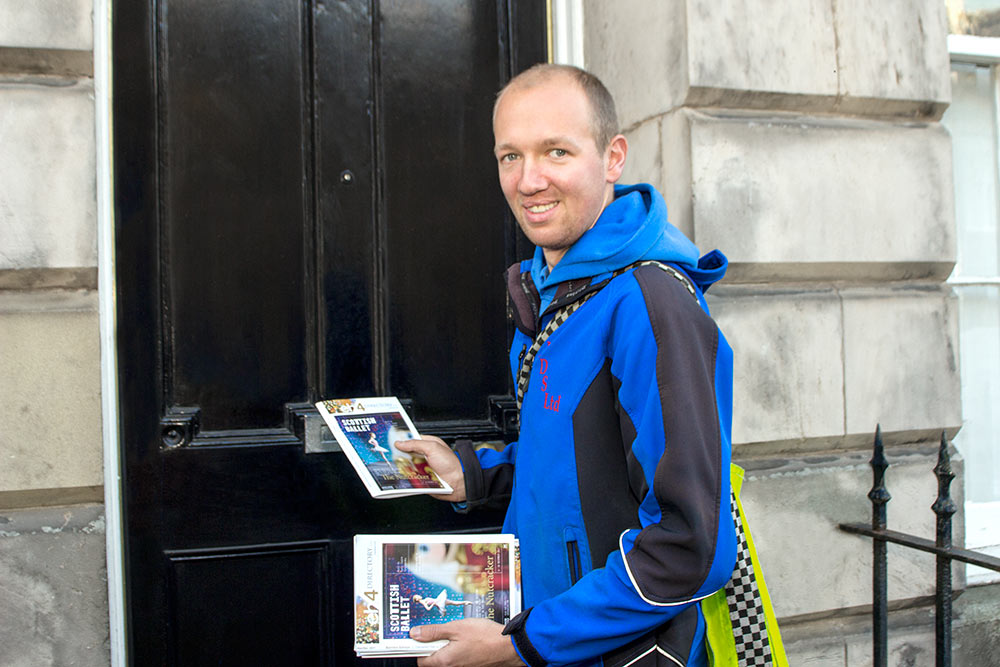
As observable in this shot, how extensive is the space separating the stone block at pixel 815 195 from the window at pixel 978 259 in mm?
439

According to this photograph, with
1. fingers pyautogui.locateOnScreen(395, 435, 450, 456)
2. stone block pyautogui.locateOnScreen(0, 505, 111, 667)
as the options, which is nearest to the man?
fingers pyautogui.locateOnScreen(395, 435, 450, 456)

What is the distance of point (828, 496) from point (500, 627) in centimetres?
151

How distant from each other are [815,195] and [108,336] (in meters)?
2.23

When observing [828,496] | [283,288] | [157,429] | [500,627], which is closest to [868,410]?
[828,496]

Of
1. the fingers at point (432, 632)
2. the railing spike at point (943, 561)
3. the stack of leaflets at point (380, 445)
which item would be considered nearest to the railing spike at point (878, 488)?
the railing spike at point (943, 561)

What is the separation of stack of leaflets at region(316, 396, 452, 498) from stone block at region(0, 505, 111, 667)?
29.8 inches

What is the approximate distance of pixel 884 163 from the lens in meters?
2.78

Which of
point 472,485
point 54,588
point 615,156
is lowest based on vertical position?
point 54,588

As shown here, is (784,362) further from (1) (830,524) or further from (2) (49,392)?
(2) (49,392)

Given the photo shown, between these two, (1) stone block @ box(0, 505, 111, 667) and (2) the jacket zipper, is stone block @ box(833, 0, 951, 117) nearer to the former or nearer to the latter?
(2) the jacket zipper

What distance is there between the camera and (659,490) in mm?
1438

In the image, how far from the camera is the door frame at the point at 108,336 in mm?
2246

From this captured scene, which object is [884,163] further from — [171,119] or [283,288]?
[171,119]

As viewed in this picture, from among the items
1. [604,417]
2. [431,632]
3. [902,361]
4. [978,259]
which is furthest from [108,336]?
[978,259]
